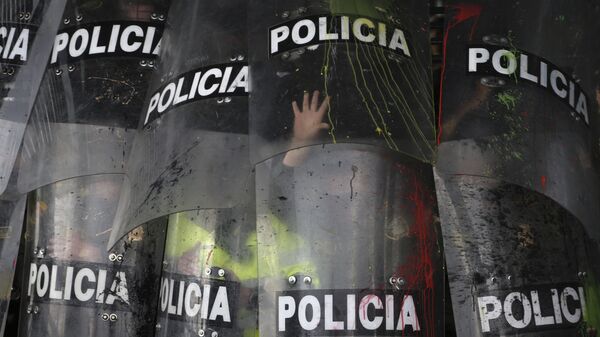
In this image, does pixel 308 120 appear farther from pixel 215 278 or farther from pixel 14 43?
pixel 14 43

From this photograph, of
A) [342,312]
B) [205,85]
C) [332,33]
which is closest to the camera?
[342,312]

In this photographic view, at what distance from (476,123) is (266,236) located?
0.48 m

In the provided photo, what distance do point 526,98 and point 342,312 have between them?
0.58 metres

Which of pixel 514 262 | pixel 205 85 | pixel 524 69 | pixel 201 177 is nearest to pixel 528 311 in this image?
pixel 514 262

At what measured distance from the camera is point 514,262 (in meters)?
2.03

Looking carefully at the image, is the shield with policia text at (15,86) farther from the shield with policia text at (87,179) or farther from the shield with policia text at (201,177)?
the shield with policia text at (201,177)

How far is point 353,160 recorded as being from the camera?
1.97 m

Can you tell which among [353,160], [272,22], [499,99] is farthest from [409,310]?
[272,22]

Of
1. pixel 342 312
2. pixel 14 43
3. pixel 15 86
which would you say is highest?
pixel 14 43

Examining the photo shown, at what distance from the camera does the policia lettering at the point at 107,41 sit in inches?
97.1

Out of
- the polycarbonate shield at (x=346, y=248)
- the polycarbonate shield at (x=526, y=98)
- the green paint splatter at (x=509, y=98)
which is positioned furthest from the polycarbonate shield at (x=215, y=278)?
the green paint splatter at (x=509, y=98)

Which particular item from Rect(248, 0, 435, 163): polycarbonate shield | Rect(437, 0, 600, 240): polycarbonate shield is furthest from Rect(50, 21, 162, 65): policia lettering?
Rect(437, 0, 600, 240): polycarbonate shield

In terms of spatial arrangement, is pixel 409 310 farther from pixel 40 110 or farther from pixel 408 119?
pixel 40 110

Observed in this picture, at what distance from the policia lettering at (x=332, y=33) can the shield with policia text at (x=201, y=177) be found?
5.8 inches
